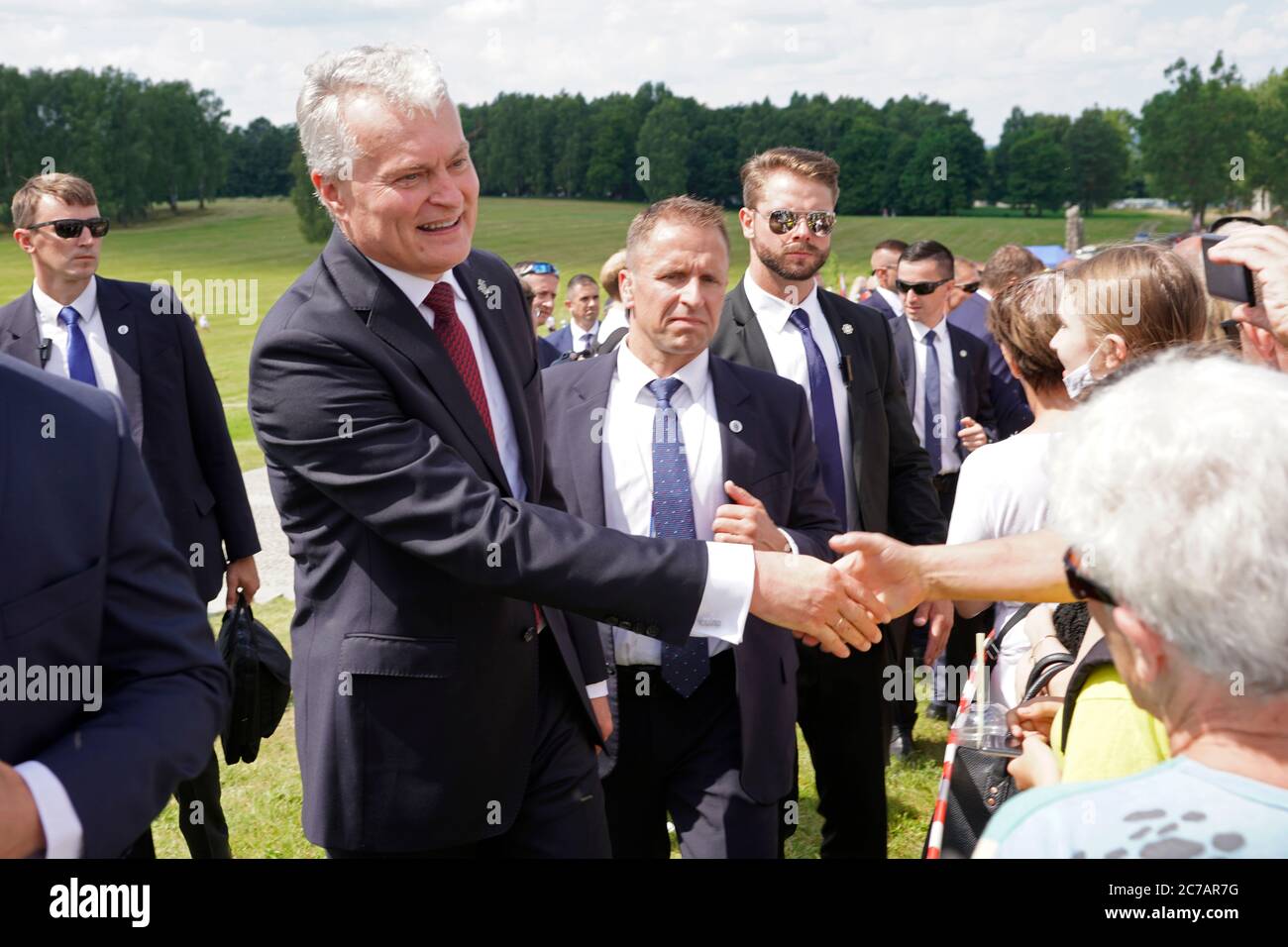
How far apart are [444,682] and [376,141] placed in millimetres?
1288

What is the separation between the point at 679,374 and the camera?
13.3 ft

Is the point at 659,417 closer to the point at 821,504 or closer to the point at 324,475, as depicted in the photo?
the point at 821,504

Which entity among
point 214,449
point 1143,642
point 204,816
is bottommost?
point 204,816

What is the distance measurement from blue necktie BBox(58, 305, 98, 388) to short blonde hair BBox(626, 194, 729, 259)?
2.54 meters

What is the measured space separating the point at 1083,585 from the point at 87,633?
1490 mm

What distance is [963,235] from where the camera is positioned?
57.5 metres

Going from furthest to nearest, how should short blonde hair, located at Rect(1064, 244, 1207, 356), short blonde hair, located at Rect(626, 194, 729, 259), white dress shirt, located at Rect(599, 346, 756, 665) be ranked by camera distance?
short blonde hair, located at Rect(626, 194, 729, 259) < white dress shirt, located at Rect(599, 346, 756, 665) < short blonde hair, located at Rect(1064, 244, 1207, 356)

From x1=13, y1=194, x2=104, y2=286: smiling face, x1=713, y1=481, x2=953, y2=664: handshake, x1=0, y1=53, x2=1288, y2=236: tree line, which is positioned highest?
x1=0, y1=53, x2=1288, y2=236: tree line

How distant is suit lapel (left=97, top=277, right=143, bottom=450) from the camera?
510cm

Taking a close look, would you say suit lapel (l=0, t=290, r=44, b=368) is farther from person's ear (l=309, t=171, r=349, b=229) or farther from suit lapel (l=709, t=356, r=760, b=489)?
suit lapel (l=709, t=356, r=760, b=489)

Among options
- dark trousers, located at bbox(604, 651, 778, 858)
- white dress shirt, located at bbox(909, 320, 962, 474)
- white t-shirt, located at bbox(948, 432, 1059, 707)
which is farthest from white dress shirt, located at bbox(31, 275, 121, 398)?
white dress shirt, located at bbox(909, 320, 962, 474)

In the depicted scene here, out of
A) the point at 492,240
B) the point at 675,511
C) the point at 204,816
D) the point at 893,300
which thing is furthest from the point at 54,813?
the point at 492,240

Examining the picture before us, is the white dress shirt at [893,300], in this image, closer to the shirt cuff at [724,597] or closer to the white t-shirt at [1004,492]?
the white t-shirt at [1004,492]

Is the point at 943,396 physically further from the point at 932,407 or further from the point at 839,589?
the point at 839,589
